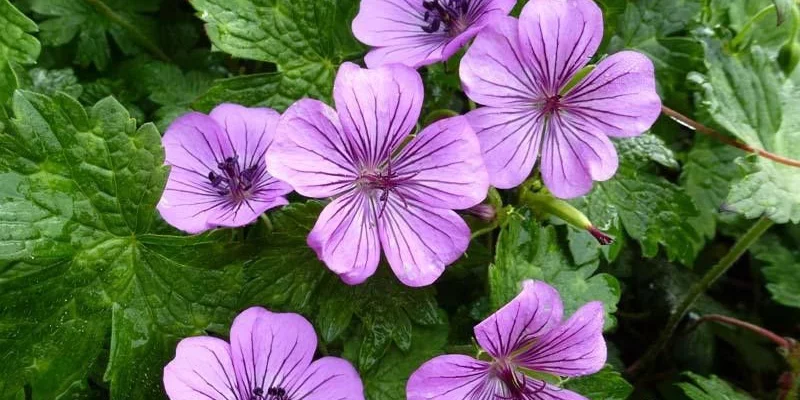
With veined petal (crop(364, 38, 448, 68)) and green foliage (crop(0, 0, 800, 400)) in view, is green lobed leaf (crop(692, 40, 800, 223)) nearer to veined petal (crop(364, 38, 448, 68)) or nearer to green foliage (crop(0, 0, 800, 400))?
green foliage (crop(0, 0, 800, 400))

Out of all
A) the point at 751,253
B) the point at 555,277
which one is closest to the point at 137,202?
the point at 555,277

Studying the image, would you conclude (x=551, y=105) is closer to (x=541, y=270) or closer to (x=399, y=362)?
(x=541, y=270)

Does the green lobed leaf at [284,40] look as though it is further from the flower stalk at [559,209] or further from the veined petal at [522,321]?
the veined petal at [522,321]

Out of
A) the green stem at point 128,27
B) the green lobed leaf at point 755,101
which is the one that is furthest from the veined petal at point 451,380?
the green stem at point 128,27

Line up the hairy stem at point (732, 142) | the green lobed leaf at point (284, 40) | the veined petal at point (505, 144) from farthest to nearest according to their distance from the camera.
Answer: the hairy stem at point (732, 142) → the green lobed leaf at point (284, 40) → the veined petal at point (505, 144)

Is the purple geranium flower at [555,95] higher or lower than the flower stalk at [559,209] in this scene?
higher

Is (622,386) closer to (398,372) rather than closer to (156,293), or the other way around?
(398,372)

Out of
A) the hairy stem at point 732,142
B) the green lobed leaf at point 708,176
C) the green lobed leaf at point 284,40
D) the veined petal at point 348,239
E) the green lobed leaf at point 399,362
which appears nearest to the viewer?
the veined petal at point 348,239

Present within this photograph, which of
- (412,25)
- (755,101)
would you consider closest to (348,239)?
(412,25)
